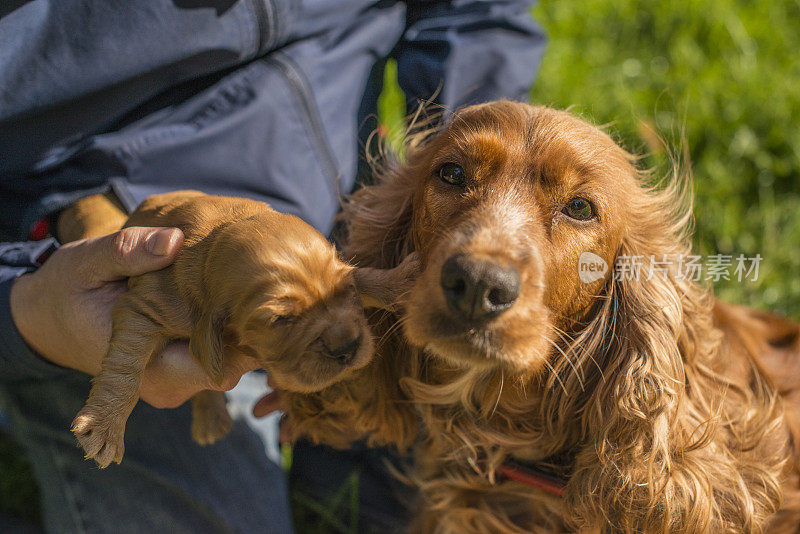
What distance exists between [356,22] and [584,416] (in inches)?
76.4

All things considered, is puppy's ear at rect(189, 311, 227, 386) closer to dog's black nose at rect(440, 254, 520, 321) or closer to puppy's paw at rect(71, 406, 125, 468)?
puppy's paw at rect(71, 406, 125, 468)

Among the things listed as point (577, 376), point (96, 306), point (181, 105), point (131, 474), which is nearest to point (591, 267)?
point (577, 376)

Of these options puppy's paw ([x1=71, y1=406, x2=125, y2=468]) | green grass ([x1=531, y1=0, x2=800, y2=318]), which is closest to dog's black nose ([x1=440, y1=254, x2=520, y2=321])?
puppy's paw ([x1=71, y1=406, x2=125, y2=468])

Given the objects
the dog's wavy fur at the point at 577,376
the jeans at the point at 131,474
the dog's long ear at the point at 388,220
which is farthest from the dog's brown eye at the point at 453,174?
the jeans at the point at 131,474

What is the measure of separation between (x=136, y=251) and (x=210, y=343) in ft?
1.21

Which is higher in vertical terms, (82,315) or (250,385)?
(82,315)

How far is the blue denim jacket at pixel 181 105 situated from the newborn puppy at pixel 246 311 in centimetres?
67

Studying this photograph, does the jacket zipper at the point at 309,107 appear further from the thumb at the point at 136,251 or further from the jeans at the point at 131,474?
the jeans at the point at 131,474

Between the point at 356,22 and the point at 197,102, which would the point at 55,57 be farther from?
the point at 356,22

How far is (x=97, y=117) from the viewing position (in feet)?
8.19

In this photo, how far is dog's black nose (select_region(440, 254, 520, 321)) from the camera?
167 cm

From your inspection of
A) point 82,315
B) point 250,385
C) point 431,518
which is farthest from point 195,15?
point 431,518

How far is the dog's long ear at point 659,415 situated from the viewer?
203 cm

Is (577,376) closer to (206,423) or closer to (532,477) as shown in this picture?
(532,477)
